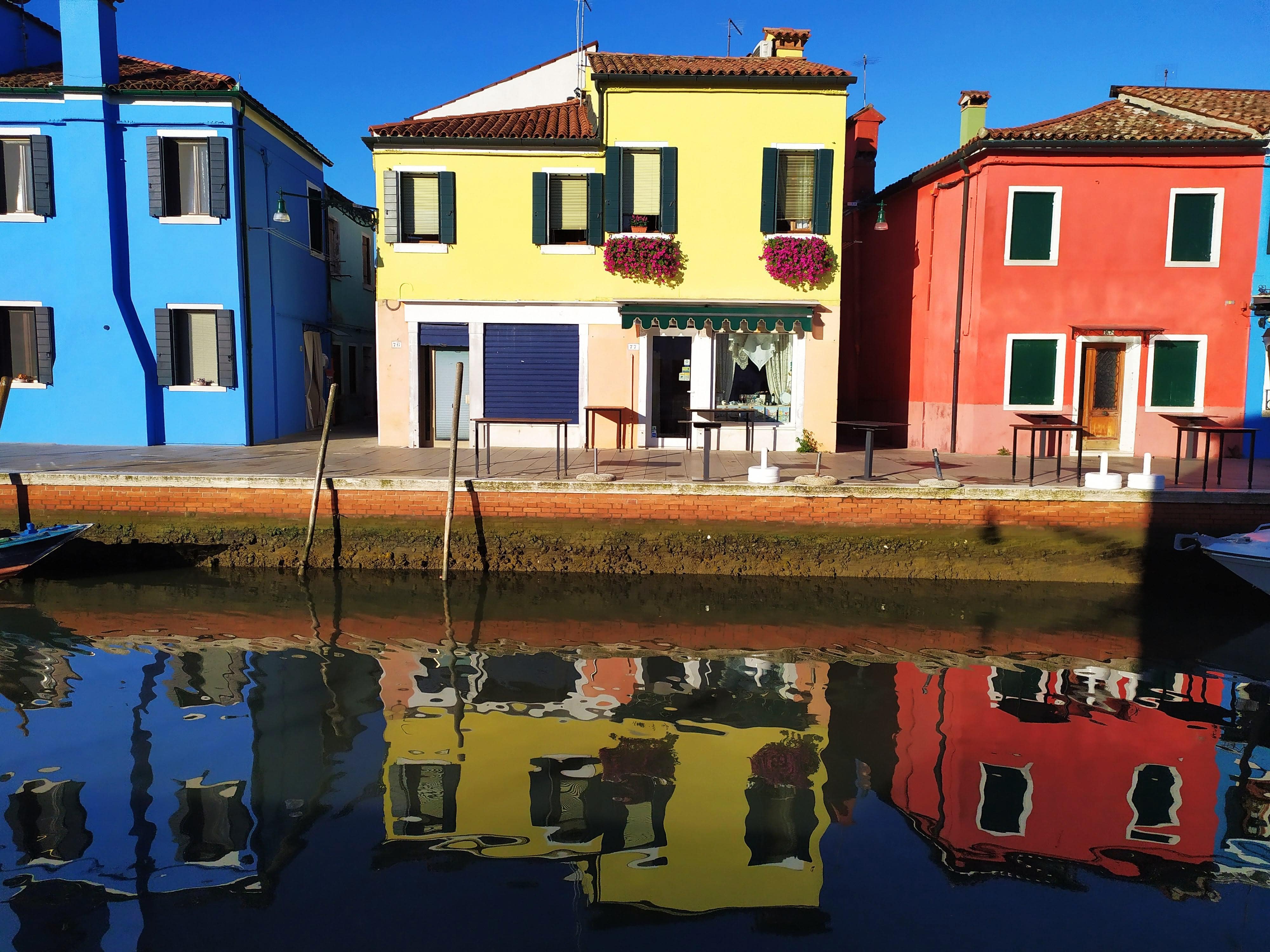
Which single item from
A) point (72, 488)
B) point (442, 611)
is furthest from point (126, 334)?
point (442, 611)

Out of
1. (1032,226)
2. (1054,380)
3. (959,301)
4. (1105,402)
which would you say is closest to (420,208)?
(959,301)

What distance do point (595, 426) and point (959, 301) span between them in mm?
6487

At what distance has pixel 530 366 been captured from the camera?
48.3 ft

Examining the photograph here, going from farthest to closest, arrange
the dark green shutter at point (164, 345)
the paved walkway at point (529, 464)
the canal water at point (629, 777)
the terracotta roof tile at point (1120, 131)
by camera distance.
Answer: the dark green shutter at point (164, 345), the terracotta roof tile at point (1120, 131), the paved walkway at point (529, 464), the canal water at point (629, 777)

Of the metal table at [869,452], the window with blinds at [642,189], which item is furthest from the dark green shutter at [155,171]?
the metal table at [869,452]

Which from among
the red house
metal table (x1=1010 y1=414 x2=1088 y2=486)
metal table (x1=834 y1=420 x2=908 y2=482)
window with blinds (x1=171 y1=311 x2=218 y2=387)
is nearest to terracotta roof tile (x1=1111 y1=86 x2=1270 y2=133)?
the red house

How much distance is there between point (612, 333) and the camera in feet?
47.9

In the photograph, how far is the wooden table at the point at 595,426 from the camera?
564 inches

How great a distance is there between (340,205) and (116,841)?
1622 cm

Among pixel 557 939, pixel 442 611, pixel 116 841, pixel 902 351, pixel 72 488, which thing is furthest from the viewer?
pixel 902 351

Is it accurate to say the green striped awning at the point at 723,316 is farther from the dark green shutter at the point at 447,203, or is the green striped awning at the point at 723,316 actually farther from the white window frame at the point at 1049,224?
the white window frame at the point at 1049,224

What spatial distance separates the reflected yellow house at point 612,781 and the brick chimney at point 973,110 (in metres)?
11.6

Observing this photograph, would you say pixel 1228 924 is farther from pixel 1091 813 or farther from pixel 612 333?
pixel 612 333

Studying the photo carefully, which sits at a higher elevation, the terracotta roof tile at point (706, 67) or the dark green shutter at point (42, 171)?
the terracotta roof tile at point (706, 67)
